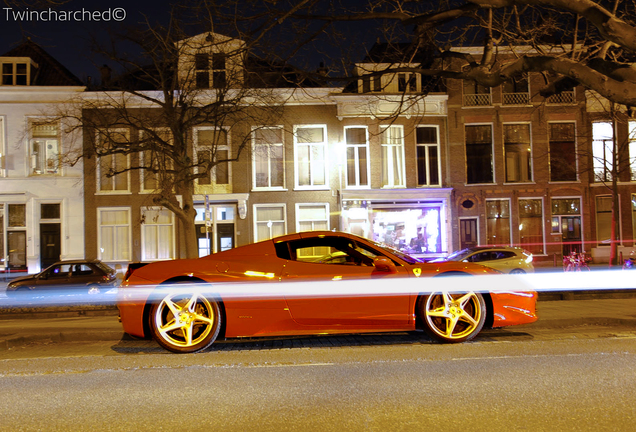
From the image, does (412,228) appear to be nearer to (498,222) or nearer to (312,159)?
(498,222)

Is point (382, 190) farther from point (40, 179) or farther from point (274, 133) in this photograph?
point (40, 179)

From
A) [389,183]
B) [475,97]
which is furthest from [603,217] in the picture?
[389,183]

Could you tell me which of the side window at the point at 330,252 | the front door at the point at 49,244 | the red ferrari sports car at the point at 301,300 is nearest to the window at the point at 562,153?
the red ferrari sports car at the point at 301,300

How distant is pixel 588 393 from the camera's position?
13.7 feet

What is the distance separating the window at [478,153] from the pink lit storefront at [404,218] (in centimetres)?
219

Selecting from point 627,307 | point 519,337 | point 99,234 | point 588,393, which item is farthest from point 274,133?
point 588,393

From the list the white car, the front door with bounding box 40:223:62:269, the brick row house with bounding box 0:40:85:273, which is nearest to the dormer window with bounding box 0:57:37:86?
the brick row house with bounding box 0:40:85:273

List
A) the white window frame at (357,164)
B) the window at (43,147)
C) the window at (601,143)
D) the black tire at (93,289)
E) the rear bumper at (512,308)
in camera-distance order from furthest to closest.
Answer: the window at (601,143) → the white window frame at (357,164) → the window at (43,147) → the black tire at (93,289) → the rear bumper at (512,308)

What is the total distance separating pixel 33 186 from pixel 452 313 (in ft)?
91.5

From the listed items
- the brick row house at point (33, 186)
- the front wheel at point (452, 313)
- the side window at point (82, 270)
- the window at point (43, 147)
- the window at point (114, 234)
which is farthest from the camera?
the window at point (114, 234)

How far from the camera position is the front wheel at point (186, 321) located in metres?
6.21

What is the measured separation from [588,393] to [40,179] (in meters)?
29.8

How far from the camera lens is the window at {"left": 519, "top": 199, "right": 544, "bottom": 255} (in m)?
29.9

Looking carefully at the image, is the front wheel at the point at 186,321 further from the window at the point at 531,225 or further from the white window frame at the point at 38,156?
the window at the point at 531,225
